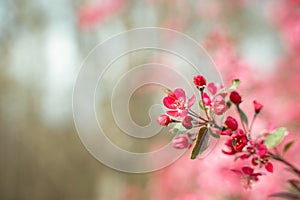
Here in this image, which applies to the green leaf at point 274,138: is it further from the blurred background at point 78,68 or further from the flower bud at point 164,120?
the blurred background at point 78,68

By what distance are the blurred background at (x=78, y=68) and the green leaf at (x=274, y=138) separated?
0.82 m

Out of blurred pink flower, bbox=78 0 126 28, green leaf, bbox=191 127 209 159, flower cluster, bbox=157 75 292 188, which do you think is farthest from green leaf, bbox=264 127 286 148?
blurred pink flower, bbox=78 0 126 28

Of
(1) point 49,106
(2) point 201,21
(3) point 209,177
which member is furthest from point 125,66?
(1) point 49,106

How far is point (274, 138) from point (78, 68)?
Answer: 121 inches

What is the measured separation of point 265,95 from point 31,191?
3.96 m

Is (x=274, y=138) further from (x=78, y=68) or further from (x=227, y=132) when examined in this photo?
(x=78, y=68)

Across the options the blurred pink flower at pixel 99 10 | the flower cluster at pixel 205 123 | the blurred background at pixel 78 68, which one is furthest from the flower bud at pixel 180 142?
the blurred pink flower at pixel 99 10

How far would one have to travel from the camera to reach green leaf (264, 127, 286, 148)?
2.21ft

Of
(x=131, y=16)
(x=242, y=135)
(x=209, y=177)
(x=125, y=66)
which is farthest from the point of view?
(x=131, y=16)

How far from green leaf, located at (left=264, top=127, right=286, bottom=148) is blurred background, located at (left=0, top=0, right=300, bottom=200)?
32.2 inches

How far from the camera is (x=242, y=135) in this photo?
641 mm

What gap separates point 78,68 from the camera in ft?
12.0

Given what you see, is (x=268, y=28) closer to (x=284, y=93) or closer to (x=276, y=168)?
(x=284, y=93)

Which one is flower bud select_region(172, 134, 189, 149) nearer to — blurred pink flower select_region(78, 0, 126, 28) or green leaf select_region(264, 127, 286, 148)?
green leaf select_region(264, 127, 286, 148)
